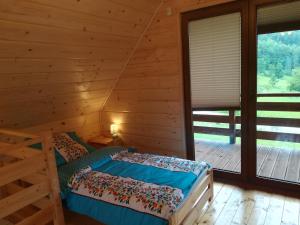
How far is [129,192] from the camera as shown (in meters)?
2.02

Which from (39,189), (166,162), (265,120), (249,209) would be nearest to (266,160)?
(265,120)

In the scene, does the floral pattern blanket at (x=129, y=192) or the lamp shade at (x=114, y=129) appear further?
the lamp shade at (x=114, y=129)

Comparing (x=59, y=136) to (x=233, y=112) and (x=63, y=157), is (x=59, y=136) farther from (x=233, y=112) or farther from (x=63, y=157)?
(x=233, y=112)

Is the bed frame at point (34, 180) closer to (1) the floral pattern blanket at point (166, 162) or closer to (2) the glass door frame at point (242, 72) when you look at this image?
(1) the floral pattern blanket at point (166, 162)

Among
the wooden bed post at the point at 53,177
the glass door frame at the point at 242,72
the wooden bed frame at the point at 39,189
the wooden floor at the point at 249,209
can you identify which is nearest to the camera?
the wooden bed frame at the point at 39,189

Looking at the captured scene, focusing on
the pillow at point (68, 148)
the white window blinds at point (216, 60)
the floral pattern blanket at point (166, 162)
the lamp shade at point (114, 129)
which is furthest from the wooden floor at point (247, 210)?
the lamp shade at point (114, 129)

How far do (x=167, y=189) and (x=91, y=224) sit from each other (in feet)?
2.77

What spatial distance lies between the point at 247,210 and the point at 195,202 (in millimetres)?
593

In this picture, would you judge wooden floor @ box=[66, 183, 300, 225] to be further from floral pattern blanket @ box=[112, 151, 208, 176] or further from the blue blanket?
floral pattern blanket @ box=[112, 151, 208, 176]

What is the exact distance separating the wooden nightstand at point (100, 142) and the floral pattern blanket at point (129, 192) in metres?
1.19

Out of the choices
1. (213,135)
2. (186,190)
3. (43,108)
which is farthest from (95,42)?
(213,135)

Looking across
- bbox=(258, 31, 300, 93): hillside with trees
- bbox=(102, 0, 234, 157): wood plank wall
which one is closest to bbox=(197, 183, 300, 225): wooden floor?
bbox=(102, 0, 234, 157): wood plank wall

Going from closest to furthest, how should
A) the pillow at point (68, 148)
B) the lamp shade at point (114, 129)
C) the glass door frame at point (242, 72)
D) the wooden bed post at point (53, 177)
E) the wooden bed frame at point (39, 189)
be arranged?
the wooden bed frame at point (39, 189)
the wooden bed post at point (53, 177)
the glass door frame at point (242, 72)
the pillow at point (68, 148)
the lamp shade at point (114, 129)

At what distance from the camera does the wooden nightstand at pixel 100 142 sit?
11.8 feet
